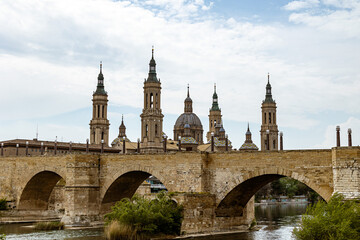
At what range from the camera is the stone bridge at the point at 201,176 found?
34.0m

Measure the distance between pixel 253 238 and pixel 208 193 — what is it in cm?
446

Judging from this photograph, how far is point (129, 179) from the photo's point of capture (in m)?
46.6

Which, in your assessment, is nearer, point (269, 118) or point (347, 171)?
point (347, 171)

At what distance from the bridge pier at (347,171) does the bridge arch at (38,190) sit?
29.8 meters

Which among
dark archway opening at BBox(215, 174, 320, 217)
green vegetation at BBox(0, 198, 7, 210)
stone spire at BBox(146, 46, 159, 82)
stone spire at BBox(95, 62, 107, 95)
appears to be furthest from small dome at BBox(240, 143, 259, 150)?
dark archway opening at BBox(215, 174, 320, 217)

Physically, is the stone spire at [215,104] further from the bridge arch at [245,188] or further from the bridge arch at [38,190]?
the bridge arch at [245,188]

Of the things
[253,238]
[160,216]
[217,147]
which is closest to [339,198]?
[253,238]

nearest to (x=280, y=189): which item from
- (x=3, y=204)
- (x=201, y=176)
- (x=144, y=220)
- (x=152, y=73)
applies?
(x=152, y=73)

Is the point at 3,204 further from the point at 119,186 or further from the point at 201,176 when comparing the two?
the point at 201,176

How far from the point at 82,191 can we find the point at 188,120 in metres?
87.6

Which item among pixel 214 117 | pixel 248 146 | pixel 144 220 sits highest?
pixel 214 117

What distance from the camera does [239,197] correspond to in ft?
132

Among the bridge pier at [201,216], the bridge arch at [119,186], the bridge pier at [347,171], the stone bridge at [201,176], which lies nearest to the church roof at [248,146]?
the stone bridge at [201,176]

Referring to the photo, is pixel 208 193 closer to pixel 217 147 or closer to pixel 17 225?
pixel 17 225
